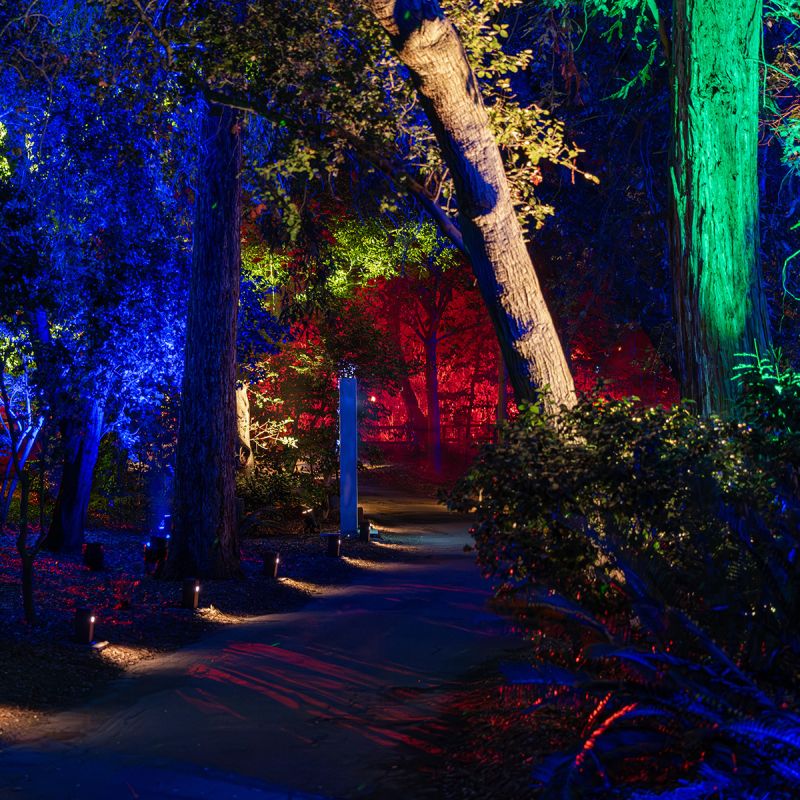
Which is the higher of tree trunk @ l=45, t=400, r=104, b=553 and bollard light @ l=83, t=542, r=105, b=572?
tree trunk @ l=45, t=400, r=104, b=553

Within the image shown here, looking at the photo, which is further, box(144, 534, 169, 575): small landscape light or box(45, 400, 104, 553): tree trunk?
box(45, 400, 104, 553): tree trunk

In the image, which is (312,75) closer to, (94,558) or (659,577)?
(659,577)

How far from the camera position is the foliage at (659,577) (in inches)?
204

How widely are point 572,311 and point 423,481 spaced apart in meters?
17.7

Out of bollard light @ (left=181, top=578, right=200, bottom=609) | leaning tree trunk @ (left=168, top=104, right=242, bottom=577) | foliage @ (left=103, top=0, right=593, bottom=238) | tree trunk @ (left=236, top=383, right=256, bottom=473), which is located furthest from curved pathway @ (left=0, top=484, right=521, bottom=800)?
tree trunk @ (left=236, top=383, right=256, bottom=473)

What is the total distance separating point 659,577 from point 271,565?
10073mm

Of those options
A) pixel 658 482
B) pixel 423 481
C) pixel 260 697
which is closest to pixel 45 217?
pixel 260 697

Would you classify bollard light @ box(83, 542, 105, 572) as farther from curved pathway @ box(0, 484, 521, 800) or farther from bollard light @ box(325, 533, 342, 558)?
curved pathway @ box(0, 484, 521, 800)

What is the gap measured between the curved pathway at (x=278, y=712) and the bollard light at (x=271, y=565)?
204 centimetres

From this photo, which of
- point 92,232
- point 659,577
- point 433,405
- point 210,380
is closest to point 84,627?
point 210,380

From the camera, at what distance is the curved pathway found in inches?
256

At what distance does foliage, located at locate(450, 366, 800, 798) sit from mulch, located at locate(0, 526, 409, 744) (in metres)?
3.89

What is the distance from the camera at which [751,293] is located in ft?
29.5

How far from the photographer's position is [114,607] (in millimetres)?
12555
